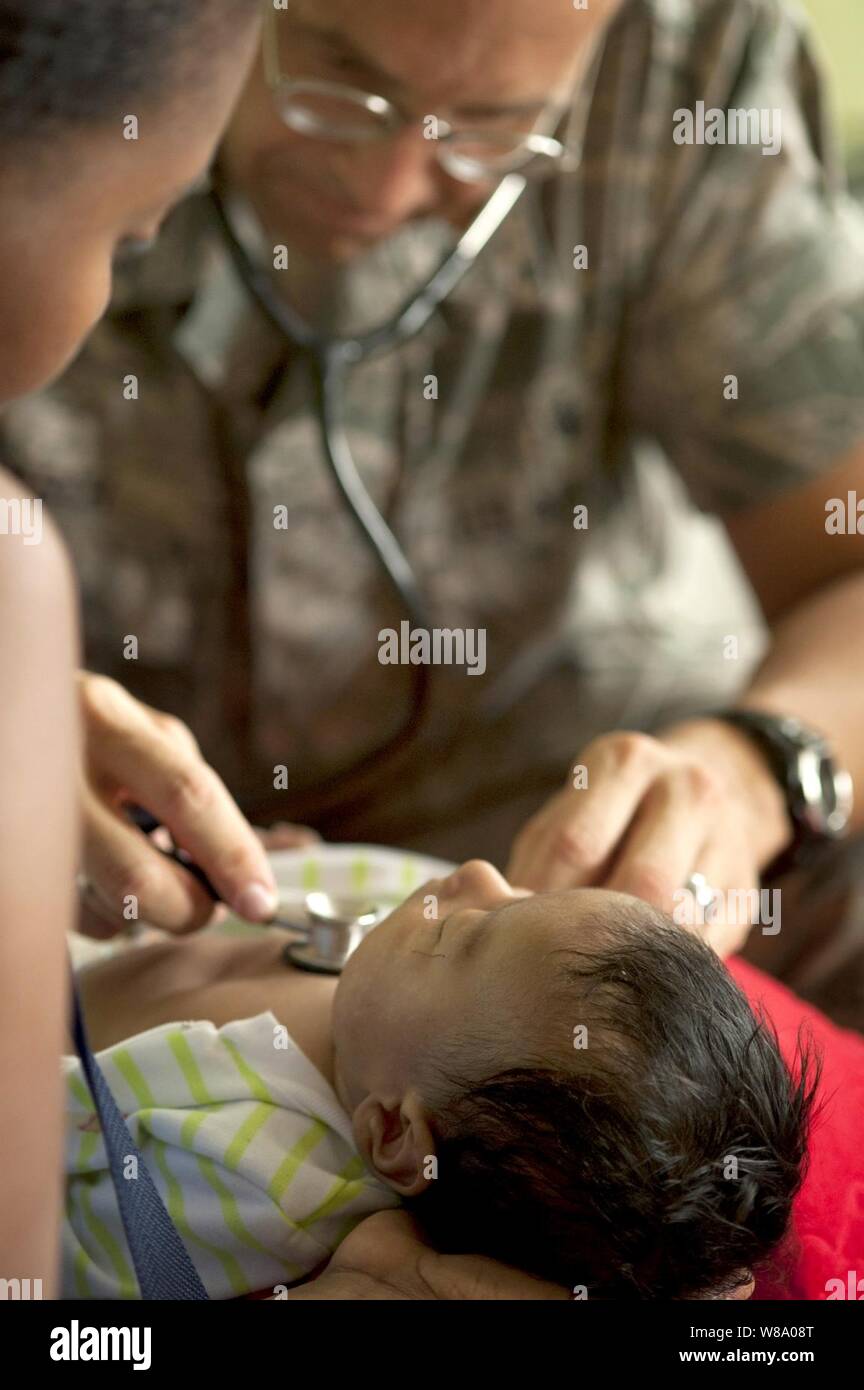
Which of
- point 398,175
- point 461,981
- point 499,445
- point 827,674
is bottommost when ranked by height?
point 461,981

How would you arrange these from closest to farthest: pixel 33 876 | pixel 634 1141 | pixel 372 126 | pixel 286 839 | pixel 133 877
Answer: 1. pixel 33 876
2. pixel 634 1141
3. pixel 133 877
4. pixel 372 126
5. pixel 286 839

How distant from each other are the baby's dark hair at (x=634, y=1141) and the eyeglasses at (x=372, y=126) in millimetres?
577

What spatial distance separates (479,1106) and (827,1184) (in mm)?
190

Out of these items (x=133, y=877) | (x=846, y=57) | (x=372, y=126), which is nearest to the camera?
(x=133, y=877)

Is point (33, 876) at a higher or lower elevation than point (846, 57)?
lower

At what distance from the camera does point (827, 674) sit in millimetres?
1160

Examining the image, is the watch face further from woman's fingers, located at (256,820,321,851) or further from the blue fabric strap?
the blue fabric strap

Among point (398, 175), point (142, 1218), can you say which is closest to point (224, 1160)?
point (142, 1218)

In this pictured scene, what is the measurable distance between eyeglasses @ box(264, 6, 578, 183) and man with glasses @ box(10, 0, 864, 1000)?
A: 0.26 ft

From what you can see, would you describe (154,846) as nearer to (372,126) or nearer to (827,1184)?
(827,1184)

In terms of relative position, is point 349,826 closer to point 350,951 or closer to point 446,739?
point 446,739

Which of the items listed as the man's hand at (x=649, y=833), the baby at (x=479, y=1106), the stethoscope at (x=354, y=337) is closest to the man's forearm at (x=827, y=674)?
the man's hand at (x=649, y=833)

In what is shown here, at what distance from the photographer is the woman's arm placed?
42 cm
